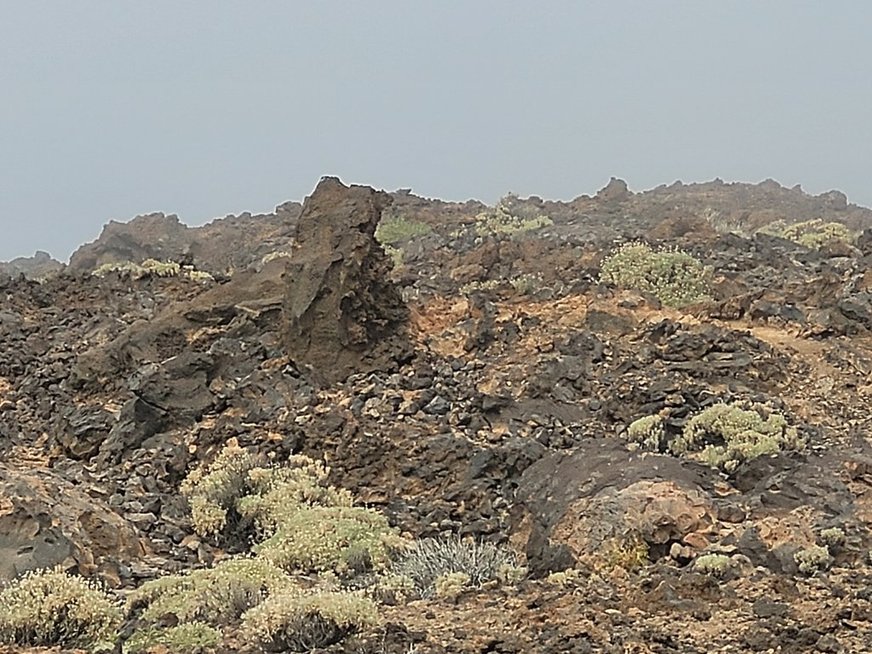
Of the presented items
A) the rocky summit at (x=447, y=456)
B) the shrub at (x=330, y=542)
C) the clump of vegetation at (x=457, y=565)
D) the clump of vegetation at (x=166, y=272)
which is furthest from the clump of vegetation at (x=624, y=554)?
the clump of vegetation at (x=166, y=272)

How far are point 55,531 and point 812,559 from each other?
4.67 metres

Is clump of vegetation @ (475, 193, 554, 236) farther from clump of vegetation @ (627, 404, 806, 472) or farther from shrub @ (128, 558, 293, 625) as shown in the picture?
shrub @ (128, 558, 293, 625)

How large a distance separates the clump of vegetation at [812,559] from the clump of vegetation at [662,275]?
22.5 feet

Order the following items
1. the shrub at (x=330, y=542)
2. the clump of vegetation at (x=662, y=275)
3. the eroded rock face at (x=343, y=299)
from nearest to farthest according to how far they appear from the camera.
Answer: the shrub at (x=330, y=542) → the eroded rock face at (x=343, y=299) → the clump of vegetation at (x=662, y=275)

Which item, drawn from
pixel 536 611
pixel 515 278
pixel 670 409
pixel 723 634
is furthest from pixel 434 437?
pixel 515 278

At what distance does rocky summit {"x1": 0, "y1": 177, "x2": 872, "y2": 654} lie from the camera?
542cm

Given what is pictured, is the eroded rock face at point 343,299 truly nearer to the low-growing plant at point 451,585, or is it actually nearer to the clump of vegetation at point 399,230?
the low-growing plant at point 451,585

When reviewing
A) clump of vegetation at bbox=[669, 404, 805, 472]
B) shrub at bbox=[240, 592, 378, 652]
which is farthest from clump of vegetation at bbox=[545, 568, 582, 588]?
clump of vegetation at bbox=[669, 404, 805, 472]

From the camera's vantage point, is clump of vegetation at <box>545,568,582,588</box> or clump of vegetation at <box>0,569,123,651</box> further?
clump of vegetation at <box>545,568,582,588</box>

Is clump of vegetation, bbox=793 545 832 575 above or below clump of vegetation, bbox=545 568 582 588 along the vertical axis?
below

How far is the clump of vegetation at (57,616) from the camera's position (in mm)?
5336

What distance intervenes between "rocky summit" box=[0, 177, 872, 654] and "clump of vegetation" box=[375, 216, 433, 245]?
23.5 ft

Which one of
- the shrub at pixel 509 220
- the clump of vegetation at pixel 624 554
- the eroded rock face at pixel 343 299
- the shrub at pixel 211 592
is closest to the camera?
the shrub at pixel 211 592

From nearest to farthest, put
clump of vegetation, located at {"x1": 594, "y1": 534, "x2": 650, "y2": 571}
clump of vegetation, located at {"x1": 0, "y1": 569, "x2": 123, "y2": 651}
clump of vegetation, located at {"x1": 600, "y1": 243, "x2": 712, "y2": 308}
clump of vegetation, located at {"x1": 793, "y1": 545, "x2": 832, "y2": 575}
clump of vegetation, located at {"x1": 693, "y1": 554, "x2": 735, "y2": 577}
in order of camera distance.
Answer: clump of vegetation, located at {"x1": 0, "y1": 569, "x2": 123, "y2": 651} < clump of vegetation, located at {"x1": 693, "y1": 554, "x2": 735, "y2": 577} < clump of vegetation, located at {"x1": 793, "y1": 545, "x2": 832, "y2": 575} < clump of vegetation, located at {"x1": 594, "y1": 534, "x2": 650, "y2": 571} < clump of vegetation, located at {"x1": 600, "y1": 243, "x2": 712, "y2": 308}
